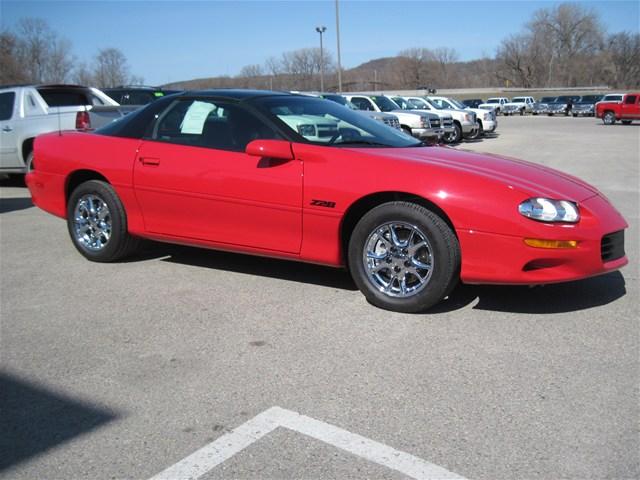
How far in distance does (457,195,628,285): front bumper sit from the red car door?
4.13 ft

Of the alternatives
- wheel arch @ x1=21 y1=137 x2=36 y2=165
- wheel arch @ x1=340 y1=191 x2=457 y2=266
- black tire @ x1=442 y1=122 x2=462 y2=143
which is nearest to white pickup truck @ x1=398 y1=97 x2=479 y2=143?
black tire @ x1=442 y1=122 x2=462 y2=143

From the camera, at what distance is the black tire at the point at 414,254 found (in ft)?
13.8

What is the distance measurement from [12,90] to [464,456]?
10.4 m

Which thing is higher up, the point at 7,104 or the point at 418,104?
the point at 418,104

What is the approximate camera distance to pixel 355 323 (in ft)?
13.9

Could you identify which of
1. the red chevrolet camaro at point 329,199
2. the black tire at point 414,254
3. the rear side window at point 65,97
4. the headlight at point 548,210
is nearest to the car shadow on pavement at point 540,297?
the black tire at point 414,254

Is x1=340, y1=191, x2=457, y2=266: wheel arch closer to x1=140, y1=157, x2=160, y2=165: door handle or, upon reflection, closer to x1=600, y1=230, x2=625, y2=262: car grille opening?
x1=600, y1=230, x2=625, y2=262: car grille opening

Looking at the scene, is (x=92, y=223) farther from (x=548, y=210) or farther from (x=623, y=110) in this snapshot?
(x=623, y=110)

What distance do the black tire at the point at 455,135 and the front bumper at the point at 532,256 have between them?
60.7ft

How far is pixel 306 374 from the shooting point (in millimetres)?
3461

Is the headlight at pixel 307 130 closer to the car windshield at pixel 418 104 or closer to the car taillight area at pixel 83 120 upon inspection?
the car taillight area at pixel 83 120

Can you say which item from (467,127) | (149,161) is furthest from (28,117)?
(467,127)

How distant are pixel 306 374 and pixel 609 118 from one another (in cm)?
3803

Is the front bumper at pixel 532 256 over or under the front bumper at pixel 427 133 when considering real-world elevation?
under
